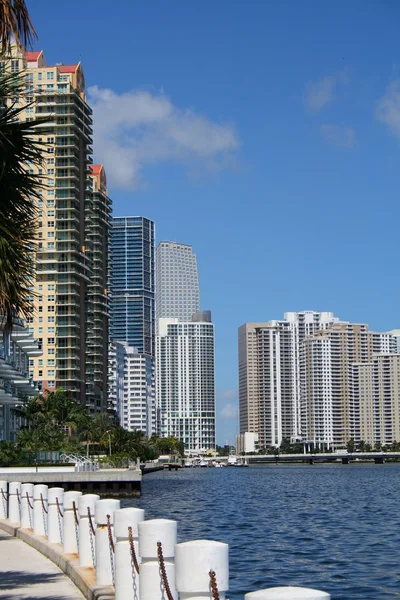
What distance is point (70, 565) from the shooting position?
17.1 metres

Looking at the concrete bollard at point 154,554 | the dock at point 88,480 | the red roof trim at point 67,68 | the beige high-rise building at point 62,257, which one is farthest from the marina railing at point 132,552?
Result: the red roof trim at point 67,68

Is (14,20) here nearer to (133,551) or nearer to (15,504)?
(133,551)

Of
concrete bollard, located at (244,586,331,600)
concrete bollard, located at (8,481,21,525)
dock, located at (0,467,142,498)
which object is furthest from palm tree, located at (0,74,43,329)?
dock, located at (0,467,142,498)

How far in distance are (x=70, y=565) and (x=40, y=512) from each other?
5.91m

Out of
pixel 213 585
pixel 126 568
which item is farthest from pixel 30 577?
pixel 213 585

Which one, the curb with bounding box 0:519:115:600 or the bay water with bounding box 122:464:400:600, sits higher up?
the curb with bounding box 0:519:115:600

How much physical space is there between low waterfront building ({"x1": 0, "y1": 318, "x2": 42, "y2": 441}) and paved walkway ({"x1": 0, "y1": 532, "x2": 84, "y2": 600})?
7080 centimetres

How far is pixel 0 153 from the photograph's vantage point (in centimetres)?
1689

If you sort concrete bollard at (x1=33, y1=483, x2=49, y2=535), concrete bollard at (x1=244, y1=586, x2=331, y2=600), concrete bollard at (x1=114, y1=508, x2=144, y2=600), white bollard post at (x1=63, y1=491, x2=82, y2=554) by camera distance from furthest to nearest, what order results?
concrete bollard at (x1=33, y1=483, x2=49, y2=535) → white bollard post at (x1=63, y1=491, x2=82, y2=554) → concrete bollard at (x1=114, y1=508, x2=144, y2=600) → concrete bollard at (x1=244, y1=586, x2=331, y2=600)

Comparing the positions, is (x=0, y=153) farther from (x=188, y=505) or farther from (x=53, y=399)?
(x=53, y=399)

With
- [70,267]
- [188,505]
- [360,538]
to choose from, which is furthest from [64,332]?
[360,538]

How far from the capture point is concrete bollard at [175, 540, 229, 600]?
366 inches

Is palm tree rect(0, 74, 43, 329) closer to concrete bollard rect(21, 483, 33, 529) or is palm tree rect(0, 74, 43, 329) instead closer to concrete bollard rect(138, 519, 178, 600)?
concrete bollard rect(138, 519, 178, 600)

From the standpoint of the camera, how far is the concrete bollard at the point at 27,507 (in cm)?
2475
